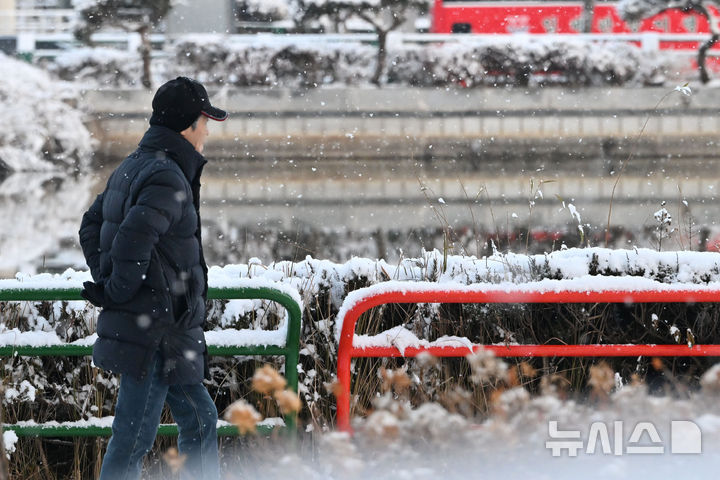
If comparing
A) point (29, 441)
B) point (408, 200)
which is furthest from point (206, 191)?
point (29, 441)

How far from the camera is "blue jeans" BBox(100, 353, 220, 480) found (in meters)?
2.42

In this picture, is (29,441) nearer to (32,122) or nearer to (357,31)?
(32,122)

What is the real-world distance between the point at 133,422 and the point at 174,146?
2.45 feet

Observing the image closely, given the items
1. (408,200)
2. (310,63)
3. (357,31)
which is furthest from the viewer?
(357,31)

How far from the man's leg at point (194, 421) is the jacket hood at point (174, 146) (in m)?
0.61

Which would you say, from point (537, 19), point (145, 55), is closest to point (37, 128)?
point (145, 55)

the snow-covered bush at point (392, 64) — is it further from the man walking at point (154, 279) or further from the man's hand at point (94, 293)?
the man's hand at point (94, 293)

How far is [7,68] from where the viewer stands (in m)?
17.6

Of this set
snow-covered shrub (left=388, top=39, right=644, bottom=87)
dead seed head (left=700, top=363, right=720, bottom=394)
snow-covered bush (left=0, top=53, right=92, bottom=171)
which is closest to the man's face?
dead seed head (left=700, top=363, right=720, bottom=394)

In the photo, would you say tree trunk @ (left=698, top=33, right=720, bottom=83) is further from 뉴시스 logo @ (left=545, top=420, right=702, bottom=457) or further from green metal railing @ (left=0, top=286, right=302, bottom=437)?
green metal railing @ (left=0, top=286, right=302, bottom=437)

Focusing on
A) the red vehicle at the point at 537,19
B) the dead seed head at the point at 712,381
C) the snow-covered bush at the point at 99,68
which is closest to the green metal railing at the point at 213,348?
the dead seed head at the point at 712,381

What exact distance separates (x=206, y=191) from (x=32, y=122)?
13.9 ft

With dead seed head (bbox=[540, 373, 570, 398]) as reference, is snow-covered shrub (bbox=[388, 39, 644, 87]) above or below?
above

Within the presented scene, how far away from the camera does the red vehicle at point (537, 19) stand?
19.8m
